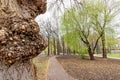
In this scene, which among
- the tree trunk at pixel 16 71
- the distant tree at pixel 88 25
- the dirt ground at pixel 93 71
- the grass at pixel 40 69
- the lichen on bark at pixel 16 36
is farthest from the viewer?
the distant tree at pixel 88 25

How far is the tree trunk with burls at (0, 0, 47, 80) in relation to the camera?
2842 mm

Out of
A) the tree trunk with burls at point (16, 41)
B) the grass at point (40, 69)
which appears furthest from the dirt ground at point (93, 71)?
the tree trunk with burls at point (16, 41)

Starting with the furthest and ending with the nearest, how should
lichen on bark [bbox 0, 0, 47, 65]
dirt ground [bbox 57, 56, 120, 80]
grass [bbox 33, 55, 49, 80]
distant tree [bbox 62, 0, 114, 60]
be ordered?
distant tree [bbox 62, 0, 114, 60] → grass [bbox 33, 55, 49, 80] → dirt ground [bbox 57, 56, 120, 80] → lichen on bark [bbox 0, 0, 47, 65]

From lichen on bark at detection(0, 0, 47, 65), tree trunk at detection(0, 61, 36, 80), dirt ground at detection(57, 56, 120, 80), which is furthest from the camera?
dirt ground at detection(57, 56, 120, 80)

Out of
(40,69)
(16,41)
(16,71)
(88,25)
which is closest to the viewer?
(16,41)

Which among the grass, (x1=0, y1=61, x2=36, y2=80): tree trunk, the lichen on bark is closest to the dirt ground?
the grass

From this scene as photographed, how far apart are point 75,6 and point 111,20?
2945 cm

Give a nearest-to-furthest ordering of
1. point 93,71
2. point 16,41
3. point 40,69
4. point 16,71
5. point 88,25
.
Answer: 1. point 16,41
2. point 16,71
3. point 93,71
4. point 40,69
5. point 88,25

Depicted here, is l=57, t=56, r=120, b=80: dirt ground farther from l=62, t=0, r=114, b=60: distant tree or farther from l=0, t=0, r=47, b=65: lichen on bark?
l=62, t=0, r=114, b=60: distant tree

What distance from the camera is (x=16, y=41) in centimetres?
288

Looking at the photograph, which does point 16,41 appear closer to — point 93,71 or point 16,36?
point 16,36

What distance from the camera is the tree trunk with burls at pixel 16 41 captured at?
2.84 m

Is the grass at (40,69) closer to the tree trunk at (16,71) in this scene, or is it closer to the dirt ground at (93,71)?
the dirt ground at (93,71)

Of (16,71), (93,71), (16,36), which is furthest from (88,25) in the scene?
(16,36)
